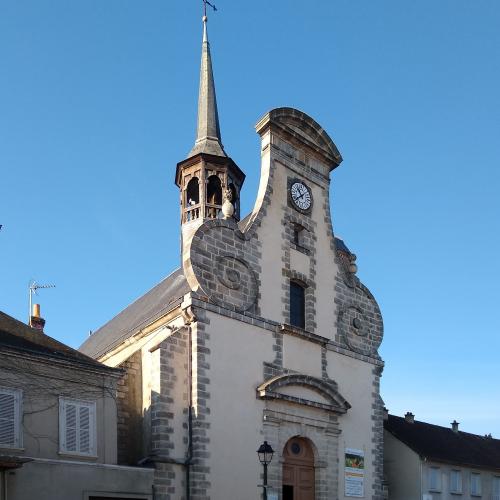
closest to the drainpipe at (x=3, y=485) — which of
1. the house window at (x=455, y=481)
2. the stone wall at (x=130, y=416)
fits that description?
the stone wall at (x=130, y=416)

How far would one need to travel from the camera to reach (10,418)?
13.8 metres

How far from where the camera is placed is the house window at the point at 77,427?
14.7 metres

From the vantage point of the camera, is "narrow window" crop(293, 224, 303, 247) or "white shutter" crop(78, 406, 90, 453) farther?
"narrow window" crop(293, 224, 303, 247)

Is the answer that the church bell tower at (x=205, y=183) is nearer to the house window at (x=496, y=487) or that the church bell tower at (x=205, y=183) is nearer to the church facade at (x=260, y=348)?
the church facade at (x=260, y=348)

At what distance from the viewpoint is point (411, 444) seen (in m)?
26.4

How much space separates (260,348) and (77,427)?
6058mm

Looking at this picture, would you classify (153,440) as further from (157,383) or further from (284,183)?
(284,183)

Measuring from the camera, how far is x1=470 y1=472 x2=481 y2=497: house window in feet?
93.8

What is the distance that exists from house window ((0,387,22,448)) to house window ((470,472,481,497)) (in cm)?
2030

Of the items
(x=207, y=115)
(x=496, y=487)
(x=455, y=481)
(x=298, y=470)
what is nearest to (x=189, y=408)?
(x=298, y=470)

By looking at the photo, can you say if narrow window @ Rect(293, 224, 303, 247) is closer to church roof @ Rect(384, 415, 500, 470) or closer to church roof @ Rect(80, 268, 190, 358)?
church roof @ Rect(80, 268, 190, 358)

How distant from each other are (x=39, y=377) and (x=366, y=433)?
452 inches

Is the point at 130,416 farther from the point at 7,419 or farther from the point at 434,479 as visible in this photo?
the point at 434,479

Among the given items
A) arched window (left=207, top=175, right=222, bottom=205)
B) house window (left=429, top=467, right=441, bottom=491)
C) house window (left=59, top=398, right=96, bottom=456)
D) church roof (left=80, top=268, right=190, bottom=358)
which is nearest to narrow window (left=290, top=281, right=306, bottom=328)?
church roof (left=80, top=268, right=190, bottom=358)
